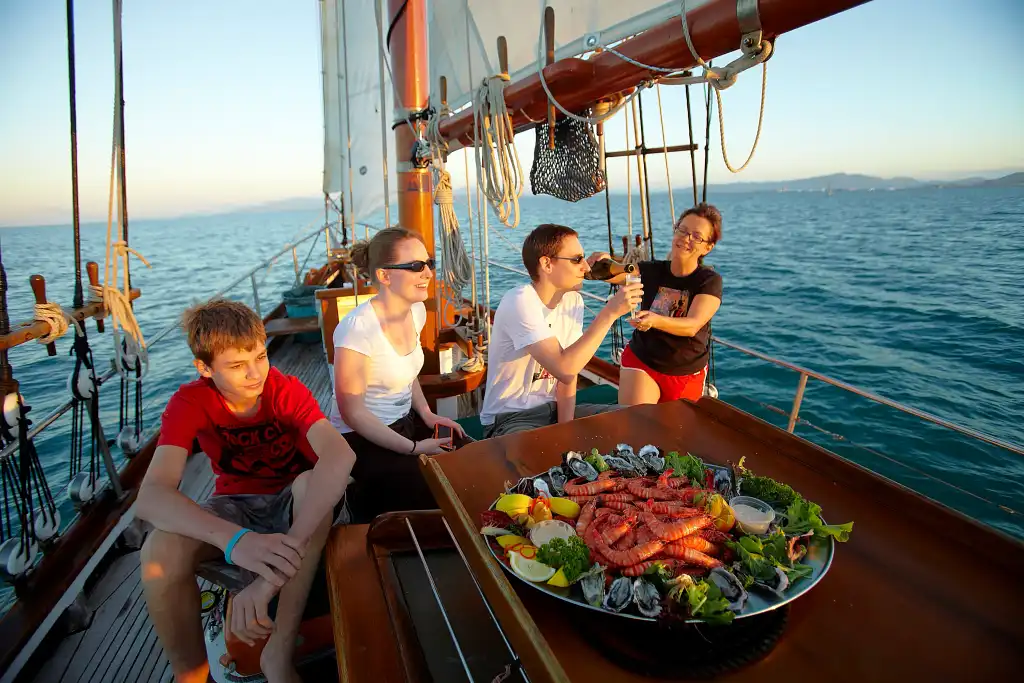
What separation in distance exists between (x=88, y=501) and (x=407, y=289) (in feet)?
5.97

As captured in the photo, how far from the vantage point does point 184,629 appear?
59.8 inches

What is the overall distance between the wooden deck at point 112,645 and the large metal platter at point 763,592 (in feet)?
5.85

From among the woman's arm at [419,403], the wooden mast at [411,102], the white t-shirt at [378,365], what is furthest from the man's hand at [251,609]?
the wooden mast at [411,102]

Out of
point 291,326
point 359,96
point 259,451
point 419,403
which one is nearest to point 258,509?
point 259,451

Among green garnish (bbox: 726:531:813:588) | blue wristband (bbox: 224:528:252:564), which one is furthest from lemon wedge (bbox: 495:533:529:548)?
blue wristband (bbox: 224:528:252:564)

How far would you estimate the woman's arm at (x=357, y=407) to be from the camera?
2.15m

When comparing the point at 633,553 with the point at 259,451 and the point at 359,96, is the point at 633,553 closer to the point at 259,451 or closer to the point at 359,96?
the point at 259,451

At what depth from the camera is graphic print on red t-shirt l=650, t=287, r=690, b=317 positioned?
2.70 m

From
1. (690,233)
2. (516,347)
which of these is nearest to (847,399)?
(690,233)

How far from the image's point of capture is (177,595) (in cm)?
148

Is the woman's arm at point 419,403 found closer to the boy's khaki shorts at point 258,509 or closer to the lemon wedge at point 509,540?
the boy's khaki shorts at point 258,509

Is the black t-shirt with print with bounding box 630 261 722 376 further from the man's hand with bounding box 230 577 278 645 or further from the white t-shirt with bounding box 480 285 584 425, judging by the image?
the man's hand with bounding box 230 577 278 645

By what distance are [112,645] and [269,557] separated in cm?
124

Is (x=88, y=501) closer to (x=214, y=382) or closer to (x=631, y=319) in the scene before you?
(x=214, y=382)
